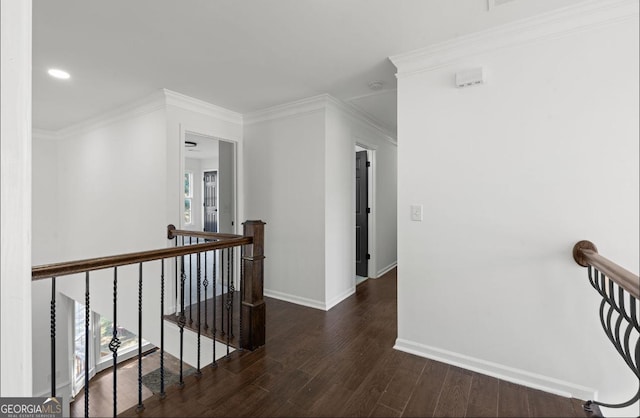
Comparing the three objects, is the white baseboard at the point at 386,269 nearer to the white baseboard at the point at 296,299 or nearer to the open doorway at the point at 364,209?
the open doorway at the point at 364,209

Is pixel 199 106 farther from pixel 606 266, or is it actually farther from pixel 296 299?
pixel 606 266

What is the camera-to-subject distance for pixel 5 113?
61 cm

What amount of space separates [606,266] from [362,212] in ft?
11.1

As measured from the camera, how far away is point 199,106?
355cm

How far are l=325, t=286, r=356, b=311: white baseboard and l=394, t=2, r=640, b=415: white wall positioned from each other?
1108 mm

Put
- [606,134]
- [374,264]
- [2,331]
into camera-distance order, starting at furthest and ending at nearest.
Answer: [374,264] → [606,134] → [2,331]

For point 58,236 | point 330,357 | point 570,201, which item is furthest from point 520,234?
point 58,236

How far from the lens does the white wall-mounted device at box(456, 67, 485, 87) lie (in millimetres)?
2085

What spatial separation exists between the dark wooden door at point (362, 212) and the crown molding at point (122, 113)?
9.41 feet

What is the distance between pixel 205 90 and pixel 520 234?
3.30 meters

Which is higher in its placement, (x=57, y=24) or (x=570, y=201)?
(x=57, y=24)

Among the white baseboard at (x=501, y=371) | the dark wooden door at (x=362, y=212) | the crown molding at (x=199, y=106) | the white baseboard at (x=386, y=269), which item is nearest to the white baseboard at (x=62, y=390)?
the crown molding at (x=199, y=106)

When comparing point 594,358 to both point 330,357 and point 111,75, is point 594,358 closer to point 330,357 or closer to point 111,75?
point 330,357

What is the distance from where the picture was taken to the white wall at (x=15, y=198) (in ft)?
1.96
